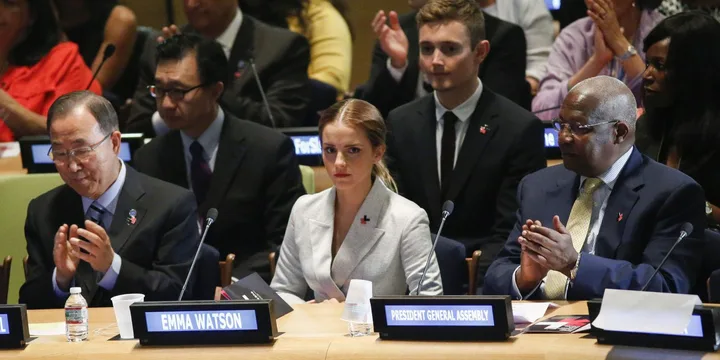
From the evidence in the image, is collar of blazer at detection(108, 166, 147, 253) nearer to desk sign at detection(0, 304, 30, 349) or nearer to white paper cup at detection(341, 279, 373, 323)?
desk sign at detection(0, 304, 30, 349)

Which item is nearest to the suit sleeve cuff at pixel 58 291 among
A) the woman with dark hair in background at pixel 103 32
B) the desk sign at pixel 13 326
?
the desk sign at pixel 13 326

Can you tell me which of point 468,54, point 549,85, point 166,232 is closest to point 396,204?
point 166,232

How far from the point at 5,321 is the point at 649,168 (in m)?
2.01

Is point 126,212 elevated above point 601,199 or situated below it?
above

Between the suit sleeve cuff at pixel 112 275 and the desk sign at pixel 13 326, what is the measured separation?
64 centimetres

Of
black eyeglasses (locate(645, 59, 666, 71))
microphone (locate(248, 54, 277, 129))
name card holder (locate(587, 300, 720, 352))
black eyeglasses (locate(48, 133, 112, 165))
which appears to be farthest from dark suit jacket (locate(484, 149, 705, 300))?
microphone (locate(248, 54, 277, 129))

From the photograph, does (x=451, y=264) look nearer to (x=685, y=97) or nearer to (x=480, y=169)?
(x=480, y=169)

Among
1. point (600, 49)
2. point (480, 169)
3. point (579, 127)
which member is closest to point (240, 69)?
point (480, 169)

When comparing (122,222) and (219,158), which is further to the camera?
(219,158)

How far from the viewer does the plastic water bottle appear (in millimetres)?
3311

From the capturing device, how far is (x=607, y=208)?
3832 mm

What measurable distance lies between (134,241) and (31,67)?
2.50 metres

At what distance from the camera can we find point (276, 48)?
20.1 feet

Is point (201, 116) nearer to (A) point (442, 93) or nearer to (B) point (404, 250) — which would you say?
(A) point (442, 93)
